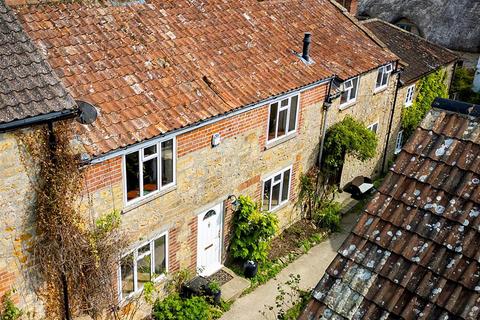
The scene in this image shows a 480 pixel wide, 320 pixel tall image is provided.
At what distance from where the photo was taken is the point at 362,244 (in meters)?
5.96

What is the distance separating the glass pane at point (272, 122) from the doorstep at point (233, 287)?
165 inches

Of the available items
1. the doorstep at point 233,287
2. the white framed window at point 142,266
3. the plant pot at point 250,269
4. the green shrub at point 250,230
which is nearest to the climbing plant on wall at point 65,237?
the white framed window at point 142,266

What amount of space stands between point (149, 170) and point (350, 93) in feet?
30.4

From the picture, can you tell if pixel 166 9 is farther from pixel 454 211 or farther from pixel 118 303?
pixel 454 211

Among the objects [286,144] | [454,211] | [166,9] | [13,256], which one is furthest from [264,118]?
[454,211]

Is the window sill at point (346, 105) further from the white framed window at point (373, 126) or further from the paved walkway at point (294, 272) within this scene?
the paved walkway at point (294, 272)

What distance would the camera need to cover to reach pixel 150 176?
11.2m

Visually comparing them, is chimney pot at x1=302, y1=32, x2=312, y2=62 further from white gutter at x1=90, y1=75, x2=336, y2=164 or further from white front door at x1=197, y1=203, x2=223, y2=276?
white front door at x1=197, y1=203, x2=223, y2=276

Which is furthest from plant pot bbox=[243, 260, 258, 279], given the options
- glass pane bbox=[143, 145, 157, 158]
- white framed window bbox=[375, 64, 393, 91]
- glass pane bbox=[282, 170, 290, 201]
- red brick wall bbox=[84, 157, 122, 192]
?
white framed window bbox=[375, 64, 393, 91]

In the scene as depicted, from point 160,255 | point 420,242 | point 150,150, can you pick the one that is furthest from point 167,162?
point 420,242

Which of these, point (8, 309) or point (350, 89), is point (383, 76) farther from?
point (8, 309)

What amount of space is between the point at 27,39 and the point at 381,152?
1635 centimetres

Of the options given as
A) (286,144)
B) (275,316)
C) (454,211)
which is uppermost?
(454,211)

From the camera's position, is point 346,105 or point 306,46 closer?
point 306,46
